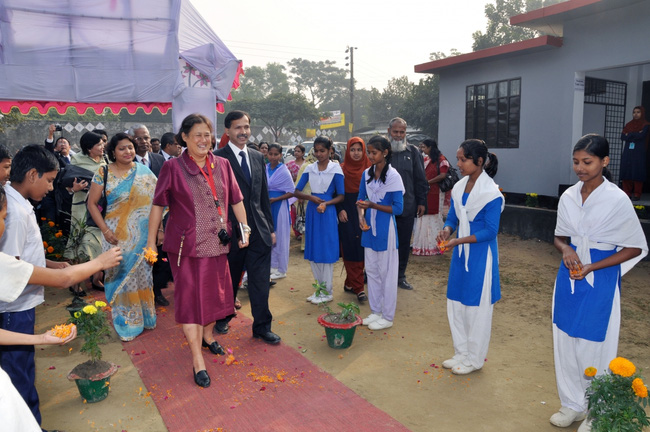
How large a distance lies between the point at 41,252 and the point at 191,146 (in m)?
1.24

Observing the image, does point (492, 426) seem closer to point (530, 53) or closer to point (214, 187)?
point (214, 187)

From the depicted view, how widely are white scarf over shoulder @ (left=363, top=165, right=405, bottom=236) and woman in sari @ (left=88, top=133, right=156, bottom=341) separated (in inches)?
83.9

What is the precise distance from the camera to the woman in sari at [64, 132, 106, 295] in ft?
17.2

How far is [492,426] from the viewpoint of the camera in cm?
307

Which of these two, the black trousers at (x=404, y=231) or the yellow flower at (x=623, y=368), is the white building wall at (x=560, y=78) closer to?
the black trousers at (x=404, y=231)

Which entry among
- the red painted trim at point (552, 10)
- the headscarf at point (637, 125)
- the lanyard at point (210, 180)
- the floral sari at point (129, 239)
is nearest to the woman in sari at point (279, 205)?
the floral sari at point (129, 239)

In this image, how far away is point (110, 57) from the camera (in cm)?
657

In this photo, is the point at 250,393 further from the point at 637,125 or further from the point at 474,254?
the point at 637,125

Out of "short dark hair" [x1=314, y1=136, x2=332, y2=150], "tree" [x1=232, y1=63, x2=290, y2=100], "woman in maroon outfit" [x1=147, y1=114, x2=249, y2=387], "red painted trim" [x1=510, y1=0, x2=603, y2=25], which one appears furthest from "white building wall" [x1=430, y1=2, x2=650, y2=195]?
"tree" [x1=232, y1=63, x2=290, y2=100]

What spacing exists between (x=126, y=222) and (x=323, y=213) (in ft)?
6.96

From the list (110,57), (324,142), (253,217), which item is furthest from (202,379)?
(110,57)

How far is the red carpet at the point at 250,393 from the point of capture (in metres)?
3.09

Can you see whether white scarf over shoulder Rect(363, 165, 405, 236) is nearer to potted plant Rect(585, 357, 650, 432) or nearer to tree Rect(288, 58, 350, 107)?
potted plant Rect(585, 357, 650, 432)

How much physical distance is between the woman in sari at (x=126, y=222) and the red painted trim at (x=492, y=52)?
818 centimetres
